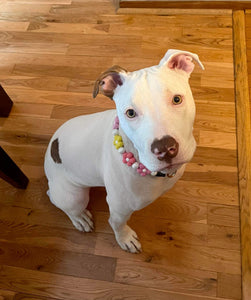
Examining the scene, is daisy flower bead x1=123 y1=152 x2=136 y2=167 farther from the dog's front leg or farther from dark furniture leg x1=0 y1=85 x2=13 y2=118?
dark furniture leg x1=0 y1=85 x2=13 y2=118

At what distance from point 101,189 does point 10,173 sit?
0.61 m

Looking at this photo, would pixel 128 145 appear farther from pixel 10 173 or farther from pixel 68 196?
pixel 10 173

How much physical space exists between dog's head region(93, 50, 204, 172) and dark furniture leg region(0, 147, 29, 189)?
1.06 meters

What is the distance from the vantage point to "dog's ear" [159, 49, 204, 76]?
3.27 feet

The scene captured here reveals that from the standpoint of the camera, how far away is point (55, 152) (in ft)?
4.89

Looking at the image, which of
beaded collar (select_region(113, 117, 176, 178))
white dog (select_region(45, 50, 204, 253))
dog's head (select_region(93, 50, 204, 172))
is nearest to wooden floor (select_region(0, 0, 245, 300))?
white dog (select_region(45, 50, 204, 253))

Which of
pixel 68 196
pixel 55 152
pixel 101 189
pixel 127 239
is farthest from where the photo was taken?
pixel 101 189

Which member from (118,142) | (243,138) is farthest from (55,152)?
(243,138)

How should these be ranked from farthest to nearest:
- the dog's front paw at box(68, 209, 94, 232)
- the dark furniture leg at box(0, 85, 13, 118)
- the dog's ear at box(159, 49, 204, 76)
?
the dark furniture leg at box(0, 85, 13, 118), the dog's front paw at box(68, 209, 94, 232), the dog's ear at box(159, 49, 204, 76)

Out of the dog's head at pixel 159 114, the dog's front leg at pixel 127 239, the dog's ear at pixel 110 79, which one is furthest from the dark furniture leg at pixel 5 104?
the dog's head at pixel 159 114

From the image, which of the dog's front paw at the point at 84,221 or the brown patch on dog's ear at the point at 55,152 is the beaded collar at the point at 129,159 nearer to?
the brown patch on dog's ear at the point at 55,152

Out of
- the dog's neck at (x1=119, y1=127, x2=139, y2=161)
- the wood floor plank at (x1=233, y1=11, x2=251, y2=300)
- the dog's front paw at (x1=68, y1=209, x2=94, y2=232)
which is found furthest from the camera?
the dog's front paw at (x1=68, y1=209, x2=94, y2=232)

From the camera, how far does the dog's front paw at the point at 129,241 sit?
1.72 meters

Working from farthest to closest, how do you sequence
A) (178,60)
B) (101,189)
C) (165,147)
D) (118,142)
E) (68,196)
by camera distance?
(101,189), (68,196), (118,142), (178,60), (165,147)
